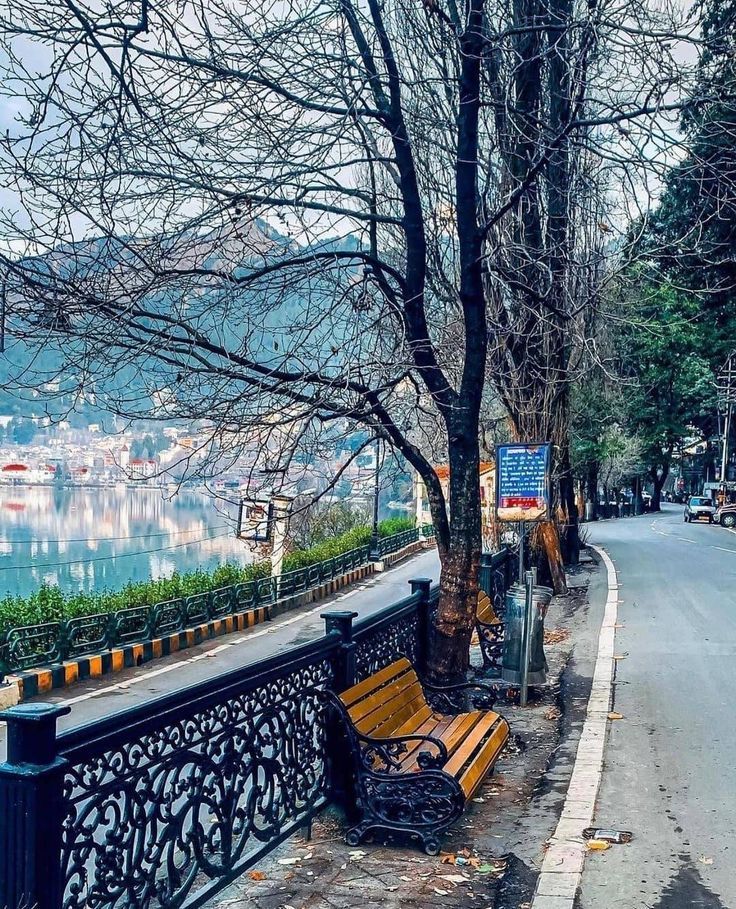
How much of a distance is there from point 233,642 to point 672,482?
12178cm

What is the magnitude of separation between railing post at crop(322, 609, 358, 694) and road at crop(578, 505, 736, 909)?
6.25 feet

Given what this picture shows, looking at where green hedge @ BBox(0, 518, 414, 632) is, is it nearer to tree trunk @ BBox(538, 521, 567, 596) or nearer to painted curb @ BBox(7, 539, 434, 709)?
painted curb @ BBox(7, 539, 434, 709)

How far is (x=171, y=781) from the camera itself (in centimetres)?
402

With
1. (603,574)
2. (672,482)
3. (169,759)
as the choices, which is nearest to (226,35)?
(169,759)

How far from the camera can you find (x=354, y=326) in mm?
8891

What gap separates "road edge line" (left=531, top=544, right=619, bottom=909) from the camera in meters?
4.89

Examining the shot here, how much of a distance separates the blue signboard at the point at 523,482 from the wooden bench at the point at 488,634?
2.03 metres

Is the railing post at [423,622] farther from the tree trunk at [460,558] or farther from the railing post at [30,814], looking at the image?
the railing post at [30,814]

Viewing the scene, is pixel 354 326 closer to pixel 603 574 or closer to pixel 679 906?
pixel 679 906

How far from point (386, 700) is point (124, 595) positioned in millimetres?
13454

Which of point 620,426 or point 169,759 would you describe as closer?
point 169,759

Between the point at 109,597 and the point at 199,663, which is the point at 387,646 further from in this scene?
the point at 109,597

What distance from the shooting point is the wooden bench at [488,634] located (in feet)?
36.4

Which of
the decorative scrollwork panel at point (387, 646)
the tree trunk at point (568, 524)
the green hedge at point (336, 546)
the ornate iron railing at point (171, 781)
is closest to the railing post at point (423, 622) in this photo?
the decorative scrollwork panel at point (387, 646)
